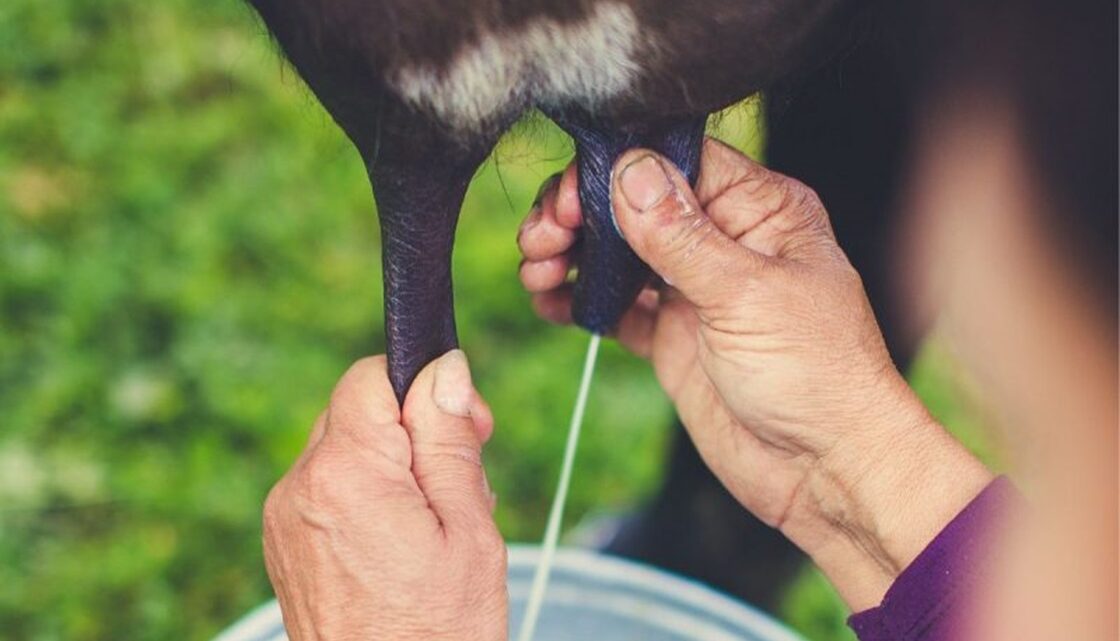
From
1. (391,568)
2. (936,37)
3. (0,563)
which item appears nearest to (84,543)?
(0,563)

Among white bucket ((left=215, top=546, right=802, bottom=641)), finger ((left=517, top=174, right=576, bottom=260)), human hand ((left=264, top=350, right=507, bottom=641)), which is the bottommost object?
white bucket ((left=215, top=546, right=802, bottom=641))

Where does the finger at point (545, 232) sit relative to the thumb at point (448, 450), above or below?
above

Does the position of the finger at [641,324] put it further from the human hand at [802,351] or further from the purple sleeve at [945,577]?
the purple sleeve at [945,577]

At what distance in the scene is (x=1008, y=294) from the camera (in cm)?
67

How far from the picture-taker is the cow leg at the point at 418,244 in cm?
58

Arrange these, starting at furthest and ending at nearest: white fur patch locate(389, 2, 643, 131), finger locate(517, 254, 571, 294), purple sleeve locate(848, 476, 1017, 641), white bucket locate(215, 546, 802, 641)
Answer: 1. white bucket locate(215, 546, 802, 641)
2. finger locate(517, 254, 571, 294)
3. purple sleeve locate(848, 476, 1017, 641)
4. white fur patch locate(389, 2, 643, 131)

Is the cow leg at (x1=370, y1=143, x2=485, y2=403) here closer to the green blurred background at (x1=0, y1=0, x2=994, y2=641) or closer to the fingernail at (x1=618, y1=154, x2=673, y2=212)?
the fingernail at (x1=618, y1=154, x2=673, y2=212)

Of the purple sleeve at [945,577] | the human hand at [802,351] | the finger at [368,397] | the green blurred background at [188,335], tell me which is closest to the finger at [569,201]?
the human hand at [802,351]

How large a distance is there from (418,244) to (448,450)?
0.54ft

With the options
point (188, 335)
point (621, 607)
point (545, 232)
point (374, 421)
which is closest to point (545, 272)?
point (545, 232)

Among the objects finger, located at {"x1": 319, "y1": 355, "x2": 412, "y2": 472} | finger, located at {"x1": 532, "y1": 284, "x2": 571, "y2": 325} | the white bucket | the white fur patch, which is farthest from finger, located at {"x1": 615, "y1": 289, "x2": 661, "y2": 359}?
the white fur patch

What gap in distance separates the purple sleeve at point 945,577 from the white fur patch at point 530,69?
329 mm

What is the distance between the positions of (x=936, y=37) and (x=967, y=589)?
28cm

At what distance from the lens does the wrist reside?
0.77 meters
